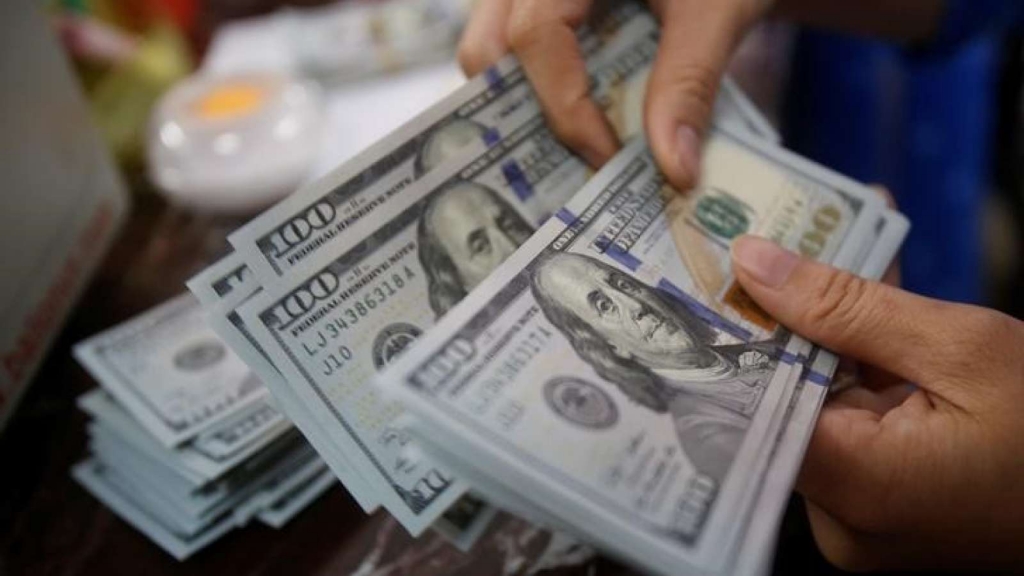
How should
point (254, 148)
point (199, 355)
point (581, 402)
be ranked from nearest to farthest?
point (581, 402), point (199, 355), point (254, 148)

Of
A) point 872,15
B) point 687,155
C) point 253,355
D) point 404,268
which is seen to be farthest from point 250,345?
point 872,15

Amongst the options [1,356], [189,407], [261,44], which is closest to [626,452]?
[189,407]

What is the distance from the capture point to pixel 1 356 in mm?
672

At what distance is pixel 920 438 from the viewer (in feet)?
1.59

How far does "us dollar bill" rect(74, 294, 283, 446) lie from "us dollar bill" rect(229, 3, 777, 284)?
0.39 feet

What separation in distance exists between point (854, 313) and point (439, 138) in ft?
0.95

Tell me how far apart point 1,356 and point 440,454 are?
43 centimetres

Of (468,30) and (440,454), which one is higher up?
(468,30)

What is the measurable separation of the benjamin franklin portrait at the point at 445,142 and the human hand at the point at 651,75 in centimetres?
6

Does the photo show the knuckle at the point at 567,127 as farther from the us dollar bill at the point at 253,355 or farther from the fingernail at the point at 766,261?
the us dollar bill at the point at 253,355

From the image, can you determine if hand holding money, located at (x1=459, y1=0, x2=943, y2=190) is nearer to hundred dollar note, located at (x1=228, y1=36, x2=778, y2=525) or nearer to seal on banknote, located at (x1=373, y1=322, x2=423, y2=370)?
hundred dollar note, located at (x1=228, y1=36, x2=778, y2=525)

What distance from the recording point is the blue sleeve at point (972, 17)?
99cm

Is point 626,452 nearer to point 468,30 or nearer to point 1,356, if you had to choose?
point 468,30

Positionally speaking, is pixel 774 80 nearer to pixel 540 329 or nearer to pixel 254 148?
pixel 254 148
